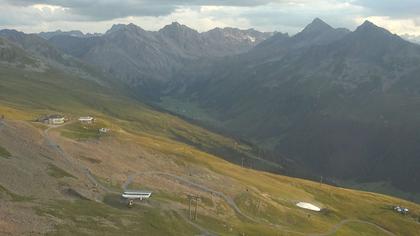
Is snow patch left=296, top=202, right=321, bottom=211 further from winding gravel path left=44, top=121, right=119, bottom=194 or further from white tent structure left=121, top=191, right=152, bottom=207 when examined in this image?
winding gravel path left=44, top=121, right=119, bottom=194

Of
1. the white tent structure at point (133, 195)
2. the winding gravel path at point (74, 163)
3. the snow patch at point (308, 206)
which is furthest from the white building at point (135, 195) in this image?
the snow patch at point (308, 206)

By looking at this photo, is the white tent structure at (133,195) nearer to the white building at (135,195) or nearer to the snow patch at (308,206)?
the white building at (135,195)

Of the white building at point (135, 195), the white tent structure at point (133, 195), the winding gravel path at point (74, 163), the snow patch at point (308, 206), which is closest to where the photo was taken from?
the white tent structure at point (133, 195)

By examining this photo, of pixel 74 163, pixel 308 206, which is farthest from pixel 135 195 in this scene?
pixel 308 206

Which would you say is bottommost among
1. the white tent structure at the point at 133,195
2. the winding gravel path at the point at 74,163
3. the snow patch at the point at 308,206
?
the snow patch at the point at 308,206

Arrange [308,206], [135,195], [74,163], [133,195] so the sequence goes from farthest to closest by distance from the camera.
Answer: [308,206] → [74,163] → [135,195] → [133,195]

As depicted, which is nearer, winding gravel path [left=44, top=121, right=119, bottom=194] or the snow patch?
winding gravel path [left=44, top=121, right=119, bottom=194]

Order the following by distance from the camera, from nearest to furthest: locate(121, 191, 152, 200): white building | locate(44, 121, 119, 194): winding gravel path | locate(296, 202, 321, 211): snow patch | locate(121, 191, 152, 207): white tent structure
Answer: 1. locate(121, 191, 152, 207): white tent structure
2. locate(121, 191, 152, 200): white building
3. locate(44, 121, 119, 194): winding gravel path
4. locate(296, 202, 321, 211): snow patch

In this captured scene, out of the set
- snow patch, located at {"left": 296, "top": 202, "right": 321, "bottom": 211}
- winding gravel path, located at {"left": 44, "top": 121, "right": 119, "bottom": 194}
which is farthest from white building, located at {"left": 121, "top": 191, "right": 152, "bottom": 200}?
snow patch, located at {"left": 296, "top": 202, "right": 321, "bottom": 211}

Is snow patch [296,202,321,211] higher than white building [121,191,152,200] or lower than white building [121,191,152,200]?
lower

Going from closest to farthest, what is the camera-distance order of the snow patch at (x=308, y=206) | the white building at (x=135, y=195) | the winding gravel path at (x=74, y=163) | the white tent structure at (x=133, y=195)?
the white tent structure at (x=133, y=195)
the white building at (x=135, y=195)
the winding gravel path at (x=74, y=163)
the snow patch at (x=308, y=206)

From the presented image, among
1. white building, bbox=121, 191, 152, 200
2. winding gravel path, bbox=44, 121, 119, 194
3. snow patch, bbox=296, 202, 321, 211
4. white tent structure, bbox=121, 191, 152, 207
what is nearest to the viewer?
white tent structure, bbox=121, 191, 152, 207

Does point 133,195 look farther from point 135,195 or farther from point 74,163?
point 74,163
